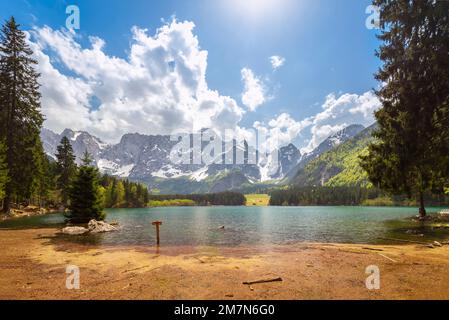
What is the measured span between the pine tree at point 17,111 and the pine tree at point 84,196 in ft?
45.3

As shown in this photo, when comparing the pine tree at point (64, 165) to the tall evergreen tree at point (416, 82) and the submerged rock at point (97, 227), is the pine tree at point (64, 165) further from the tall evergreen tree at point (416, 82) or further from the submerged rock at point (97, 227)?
the tall evergreen tree at point (416, 82)

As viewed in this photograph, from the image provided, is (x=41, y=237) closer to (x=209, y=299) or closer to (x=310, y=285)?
(x=209, y=299)

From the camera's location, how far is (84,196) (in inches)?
1670

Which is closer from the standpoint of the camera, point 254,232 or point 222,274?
point 222,274

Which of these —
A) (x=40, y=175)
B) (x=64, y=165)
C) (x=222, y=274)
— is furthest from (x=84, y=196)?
(x=64, y=165)

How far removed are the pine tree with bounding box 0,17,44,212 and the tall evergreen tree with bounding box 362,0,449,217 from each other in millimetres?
56476

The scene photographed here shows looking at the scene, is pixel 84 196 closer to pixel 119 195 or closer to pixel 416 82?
pixel 416 82

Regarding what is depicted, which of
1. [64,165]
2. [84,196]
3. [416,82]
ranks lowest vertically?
[84,196]

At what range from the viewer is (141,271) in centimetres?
1468

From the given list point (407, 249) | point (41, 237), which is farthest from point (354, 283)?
point (41, 237)

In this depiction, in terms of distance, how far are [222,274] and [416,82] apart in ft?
81.7

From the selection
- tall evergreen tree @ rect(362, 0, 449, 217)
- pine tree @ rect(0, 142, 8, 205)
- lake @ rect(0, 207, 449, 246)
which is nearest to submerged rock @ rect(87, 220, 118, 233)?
lake @ rect(0, 207, 449, 246)

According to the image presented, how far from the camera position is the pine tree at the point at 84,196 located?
138ft
